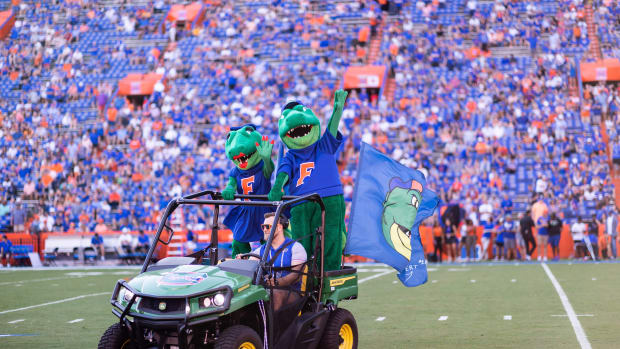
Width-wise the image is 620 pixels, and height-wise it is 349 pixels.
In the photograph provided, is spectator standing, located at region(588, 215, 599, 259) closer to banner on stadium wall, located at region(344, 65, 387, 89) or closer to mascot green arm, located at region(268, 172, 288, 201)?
banner on stadium wall, located at region(344, 65, 387, 89)

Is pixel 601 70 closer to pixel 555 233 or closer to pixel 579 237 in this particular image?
pixel 579 237

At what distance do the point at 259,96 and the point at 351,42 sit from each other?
4.28 meters

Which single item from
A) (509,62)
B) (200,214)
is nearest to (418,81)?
(509,62)

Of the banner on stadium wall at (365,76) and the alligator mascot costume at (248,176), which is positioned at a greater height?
the banner on stadium wall at (365,76)

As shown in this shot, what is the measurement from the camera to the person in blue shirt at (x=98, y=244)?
2561 centimetres

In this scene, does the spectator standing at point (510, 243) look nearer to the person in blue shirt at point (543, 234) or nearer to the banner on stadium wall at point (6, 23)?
the person in blue shirt at point (543, 234)

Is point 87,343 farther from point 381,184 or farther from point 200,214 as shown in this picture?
point 200,214

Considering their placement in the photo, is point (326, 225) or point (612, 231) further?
point (612, 231)

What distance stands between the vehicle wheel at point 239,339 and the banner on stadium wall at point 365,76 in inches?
1013

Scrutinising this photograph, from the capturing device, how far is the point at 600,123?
2783cm

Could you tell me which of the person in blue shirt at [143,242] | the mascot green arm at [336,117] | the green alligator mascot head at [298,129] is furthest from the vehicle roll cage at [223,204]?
the person in blue shirt at [143,242]

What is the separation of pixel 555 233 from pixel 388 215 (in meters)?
16.5

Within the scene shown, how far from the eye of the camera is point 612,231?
23719 millimetres

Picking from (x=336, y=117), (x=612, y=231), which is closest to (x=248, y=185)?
(x=336, y=117)
